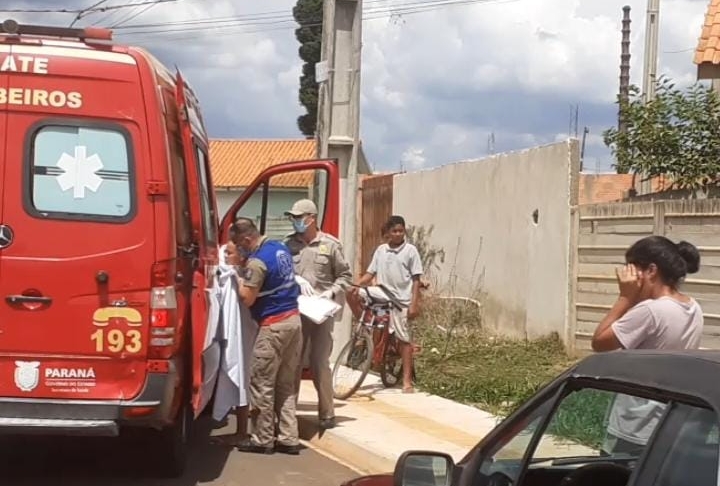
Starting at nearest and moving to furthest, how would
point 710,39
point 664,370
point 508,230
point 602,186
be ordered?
point 664,370 → point 508,230 → point 710,39 → point 602,186

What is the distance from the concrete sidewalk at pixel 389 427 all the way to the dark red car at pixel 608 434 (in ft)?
14.0

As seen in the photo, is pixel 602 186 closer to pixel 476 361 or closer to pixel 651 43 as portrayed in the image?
pixel 651 43

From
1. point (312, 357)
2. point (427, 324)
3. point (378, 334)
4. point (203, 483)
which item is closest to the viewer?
point (203, 483)

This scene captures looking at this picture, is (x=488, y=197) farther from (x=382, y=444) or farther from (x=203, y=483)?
(x=203, y=483)

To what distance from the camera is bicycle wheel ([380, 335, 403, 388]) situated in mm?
11438

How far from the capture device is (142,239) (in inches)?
259

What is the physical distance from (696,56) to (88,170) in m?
11.2

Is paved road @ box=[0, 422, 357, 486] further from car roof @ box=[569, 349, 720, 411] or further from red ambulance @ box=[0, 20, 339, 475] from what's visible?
car roof @ box=[569, 349, 720, 411]

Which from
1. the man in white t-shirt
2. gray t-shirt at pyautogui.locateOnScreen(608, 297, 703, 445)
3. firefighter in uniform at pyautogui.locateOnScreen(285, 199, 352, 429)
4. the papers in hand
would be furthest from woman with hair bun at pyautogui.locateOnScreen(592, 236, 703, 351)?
the man in white t-shirt

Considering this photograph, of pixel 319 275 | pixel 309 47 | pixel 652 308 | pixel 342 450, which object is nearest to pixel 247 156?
pixel 309 47

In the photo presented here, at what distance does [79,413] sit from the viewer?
21.4 ft

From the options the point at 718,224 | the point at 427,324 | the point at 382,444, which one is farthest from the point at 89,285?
the point at 427,324

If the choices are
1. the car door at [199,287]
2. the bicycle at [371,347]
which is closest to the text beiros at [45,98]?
the car door at [199,287]

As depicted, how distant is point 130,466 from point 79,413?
5.00ft
